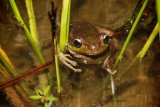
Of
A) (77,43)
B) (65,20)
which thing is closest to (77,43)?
(77,43)

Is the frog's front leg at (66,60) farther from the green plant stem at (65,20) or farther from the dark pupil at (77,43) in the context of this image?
the green plant stem at (65,20)

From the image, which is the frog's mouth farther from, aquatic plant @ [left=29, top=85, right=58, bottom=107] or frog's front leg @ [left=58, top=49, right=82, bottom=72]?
aquatic plant @ [left=29, top=85, right=58, bottom=107]

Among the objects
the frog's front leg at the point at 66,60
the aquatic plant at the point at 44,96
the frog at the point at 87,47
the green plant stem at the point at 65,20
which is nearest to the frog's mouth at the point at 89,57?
the frog at the point at 87,47

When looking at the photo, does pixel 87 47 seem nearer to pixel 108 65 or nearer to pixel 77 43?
pixel 77 43

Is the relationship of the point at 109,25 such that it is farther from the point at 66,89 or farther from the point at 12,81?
the point at 12,81

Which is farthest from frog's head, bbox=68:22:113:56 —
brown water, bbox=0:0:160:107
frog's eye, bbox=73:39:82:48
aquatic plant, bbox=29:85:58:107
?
aquatic plant, bbox=29:85:58:107
